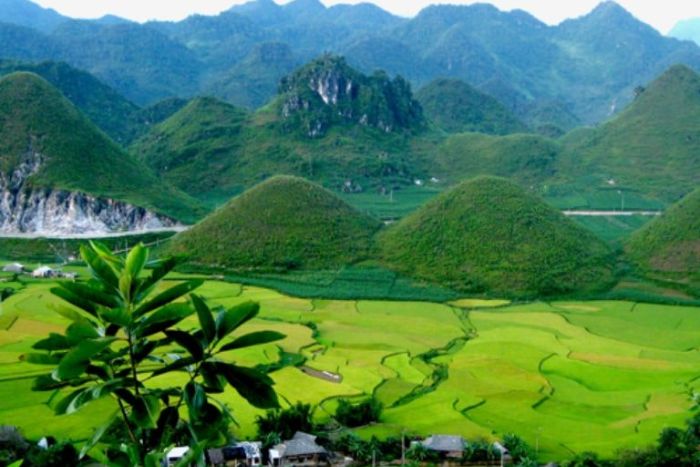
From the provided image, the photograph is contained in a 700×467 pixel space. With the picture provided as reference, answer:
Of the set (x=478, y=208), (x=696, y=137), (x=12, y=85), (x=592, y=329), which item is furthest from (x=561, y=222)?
(x=12, y=85)

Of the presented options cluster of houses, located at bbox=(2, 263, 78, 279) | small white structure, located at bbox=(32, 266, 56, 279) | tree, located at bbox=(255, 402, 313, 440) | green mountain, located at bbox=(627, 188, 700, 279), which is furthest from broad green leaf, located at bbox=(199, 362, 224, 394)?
green mountain, located at bbox=(627, 188, 700, 279)

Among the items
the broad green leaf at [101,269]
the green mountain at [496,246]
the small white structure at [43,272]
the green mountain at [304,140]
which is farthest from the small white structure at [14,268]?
the broad green leaf at [101,269]

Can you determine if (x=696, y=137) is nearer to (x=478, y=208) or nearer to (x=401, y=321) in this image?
(x=478, y=208)

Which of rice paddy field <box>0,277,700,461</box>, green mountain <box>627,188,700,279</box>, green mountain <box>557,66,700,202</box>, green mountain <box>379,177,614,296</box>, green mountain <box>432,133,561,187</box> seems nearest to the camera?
rice paddy field <box>0,277,700,461</box>

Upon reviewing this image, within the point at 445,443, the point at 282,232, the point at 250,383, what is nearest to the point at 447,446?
the point at 445,443

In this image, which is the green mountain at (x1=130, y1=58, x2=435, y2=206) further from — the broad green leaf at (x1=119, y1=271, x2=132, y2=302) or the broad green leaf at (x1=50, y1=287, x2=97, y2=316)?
the broad green leaf at (x1=119, y1=271, x2=132, y2=302)

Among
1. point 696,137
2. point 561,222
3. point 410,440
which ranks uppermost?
point 696,137
